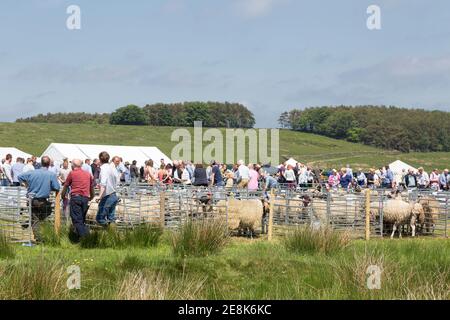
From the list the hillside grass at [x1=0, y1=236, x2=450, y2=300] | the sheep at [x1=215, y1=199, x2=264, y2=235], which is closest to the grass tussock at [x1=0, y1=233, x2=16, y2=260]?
the hillside grass at [x1=0, y1=236, x2=450, y2=300]

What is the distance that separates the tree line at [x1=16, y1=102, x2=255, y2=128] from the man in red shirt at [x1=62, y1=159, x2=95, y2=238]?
381 ft

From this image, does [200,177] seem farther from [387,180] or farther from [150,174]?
[387,180]

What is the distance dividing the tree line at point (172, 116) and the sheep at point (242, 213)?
113 metres

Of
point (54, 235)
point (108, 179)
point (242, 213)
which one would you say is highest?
point (108, 179)

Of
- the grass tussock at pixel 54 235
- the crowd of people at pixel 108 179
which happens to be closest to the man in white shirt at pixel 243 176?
the crowd of people at pixel 108 179

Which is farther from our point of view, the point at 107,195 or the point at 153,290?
the point at 107,195

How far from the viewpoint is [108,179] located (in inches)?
616

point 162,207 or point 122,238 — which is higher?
point 162,207

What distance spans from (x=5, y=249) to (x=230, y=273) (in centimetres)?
391

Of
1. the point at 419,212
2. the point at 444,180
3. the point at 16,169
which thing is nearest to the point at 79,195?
the point at 419,212

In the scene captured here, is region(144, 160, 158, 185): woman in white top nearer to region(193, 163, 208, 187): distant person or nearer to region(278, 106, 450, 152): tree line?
region(193, 163, 208, 187): distant person

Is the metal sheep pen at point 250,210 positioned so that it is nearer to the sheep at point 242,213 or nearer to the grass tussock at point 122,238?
the sheep at point 242,213
